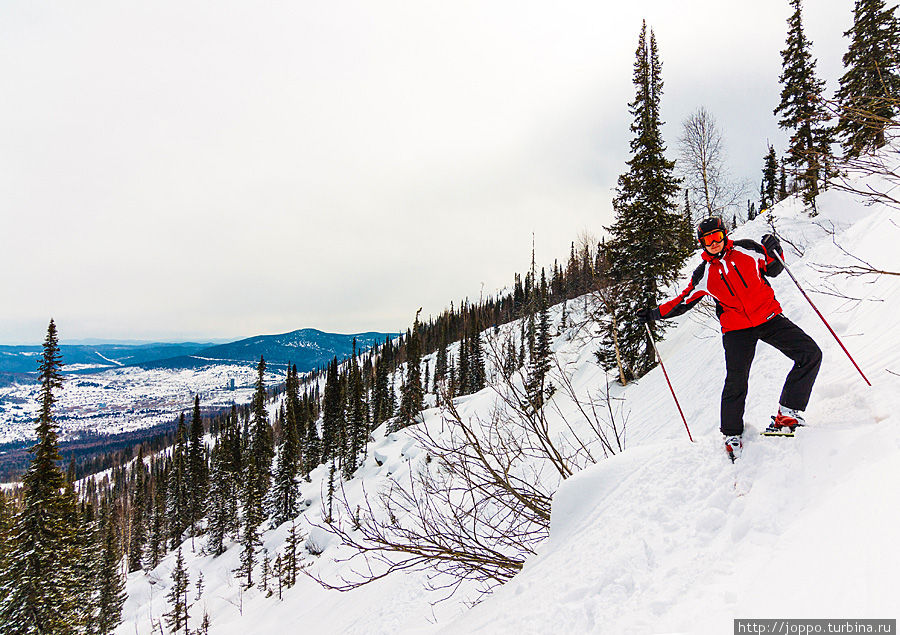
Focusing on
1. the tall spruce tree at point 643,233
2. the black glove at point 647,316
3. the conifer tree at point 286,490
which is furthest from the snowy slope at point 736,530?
the conifer tree at point 286,490

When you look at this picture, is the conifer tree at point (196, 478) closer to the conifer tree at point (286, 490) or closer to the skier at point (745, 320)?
the conifer tree at point (286, 490)

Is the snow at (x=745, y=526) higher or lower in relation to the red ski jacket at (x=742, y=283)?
lower

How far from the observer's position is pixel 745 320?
367cm

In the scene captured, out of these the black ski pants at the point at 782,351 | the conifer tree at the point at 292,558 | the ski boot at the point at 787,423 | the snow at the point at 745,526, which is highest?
the black ski pants at the point at 782,351

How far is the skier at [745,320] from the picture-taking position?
3.31m

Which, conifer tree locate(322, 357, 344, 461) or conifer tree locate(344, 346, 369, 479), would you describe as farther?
conifer tree locate(322, 357, 344, 461)

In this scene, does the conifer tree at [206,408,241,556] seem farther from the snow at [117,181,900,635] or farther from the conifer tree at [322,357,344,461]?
the snow at [117,181,900,635]

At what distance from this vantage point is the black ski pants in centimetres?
328

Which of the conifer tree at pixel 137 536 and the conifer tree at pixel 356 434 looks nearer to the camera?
the conifer tree at pixel 356 434

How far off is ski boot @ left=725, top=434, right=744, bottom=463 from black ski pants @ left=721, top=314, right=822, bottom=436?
9cm

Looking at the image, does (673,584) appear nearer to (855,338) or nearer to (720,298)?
(720,298)

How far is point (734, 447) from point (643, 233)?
12.6 m

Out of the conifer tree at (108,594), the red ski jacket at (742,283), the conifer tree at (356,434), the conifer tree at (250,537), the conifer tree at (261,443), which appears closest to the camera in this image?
the red ski jacket at (742,283)

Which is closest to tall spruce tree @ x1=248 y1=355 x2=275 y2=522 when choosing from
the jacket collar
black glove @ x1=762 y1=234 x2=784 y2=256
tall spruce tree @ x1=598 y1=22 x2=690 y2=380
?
tall spruce tree @ x1=598 y1=22 x2=690 y2=380
